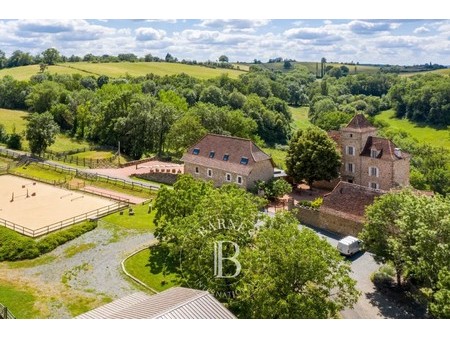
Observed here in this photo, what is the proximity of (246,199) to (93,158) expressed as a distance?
144 feet

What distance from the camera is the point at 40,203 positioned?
48000 millimetres

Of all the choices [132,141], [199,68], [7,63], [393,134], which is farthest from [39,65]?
[393,134]

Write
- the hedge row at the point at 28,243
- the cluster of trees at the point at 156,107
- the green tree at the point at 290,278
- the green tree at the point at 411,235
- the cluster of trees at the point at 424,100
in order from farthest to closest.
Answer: the cluster of trees at the point at 424,100, the cluster of trees at the point at 156,107, the hedge row at the point at 28,243, the green tree at the point at 411,235, the green tree at the point at 290,278

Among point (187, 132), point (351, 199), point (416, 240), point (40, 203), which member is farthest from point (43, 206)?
point (416, 240)

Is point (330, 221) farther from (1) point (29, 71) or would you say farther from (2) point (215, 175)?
(1) point (29, 71)

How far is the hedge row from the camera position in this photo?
1407 inches

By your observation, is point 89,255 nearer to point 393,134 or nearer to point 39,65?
point 393,134

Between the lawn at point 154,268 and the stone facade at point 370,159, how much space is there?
931 inches

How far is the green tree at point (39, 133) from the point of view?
6481cm

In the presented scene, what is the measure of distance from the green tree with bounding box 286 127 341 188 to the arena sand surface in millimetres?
20085

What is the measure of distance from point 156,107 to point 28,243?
38.3m

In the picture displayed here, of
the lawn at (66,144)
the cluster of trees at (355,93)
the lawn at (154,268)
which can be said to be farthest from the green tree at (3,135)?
the cluster of trees at (355,93)

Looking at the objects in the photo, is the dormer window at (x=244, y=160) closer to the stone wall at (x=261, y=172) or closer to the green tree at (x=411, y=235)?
the stone wall at (x=261, y=172)

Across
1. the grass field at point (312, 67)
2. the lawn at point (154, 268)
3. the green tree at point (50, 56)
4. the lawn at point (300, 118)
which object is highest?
the green tree at point (50, 56)
